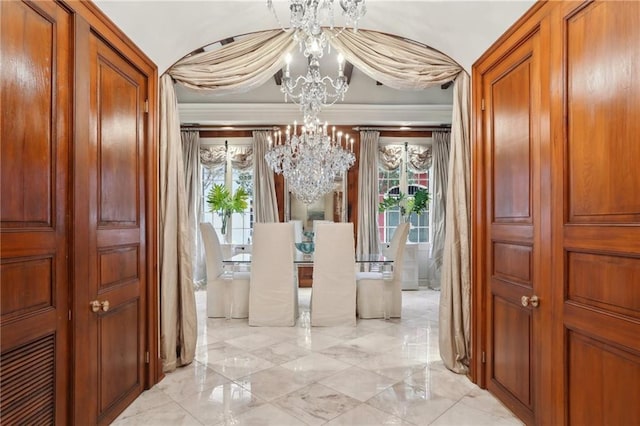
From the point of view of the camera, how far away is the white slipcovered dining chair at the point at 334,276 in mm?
4145

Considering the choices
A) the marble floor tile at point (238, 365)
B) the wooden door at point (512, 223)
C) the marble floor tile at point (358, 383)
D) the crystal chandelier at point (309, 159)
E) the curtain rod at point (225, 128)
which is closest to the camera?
the wooden door at point (512, 223)

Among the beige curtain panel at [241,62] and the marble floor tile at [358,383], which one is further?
the beige curtain panel at [241,62]

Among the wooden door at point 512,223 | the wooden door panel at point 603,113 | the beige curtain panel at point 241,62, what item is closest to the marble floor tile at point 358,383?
the wooden door at point 512,223

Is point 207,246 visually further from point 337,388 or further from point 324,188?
point 337,388

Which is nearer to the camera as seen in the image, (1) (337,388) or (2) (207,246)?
(1) (337,388)

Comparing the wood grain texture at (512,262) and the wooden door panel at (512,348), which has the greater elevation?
the wood grain texture at (512,262)

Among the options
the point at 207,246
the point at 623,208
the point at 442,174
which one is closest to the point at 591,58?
the point at 623,208

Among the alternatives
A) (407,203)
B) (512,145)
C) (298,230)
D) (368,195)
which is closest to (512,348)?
(512,145)

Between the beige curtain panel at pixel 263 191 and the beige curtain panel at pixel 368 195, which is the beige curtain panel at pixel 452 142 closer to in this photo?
the beige curtain panel at pixel 368 195

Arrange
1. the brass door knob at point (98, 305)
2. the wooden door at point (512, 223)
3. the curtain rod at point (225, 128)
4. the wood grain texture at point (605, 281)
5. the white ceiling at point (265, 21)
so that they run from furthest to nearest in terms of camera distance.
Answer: the curtain rod at point (225, 128) < the white ceiling at point (265, 21) < the wooden door at point (512, 223) < the brass door knob at point (98, 305) < the wood grain texture at point (605, 281)

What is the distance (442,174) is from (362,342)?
13.4 feet

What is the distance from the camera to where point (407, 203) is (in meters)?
6.75

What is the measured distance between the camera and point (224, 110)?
6.17 metres

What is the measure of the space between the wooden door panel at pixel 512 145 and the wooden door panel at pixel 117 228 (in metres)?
2.39
